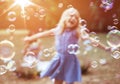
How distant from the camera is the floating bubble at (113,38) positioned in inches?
137

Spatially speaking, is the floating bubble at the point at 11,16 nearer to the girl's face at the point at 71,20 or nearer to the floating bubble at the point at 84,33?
the girl's face at the point at 71,20

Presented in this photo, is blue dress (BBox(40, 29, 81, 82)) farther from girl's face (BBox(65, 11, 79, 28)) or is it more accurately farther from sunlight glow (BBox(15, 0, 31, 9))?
sunlight glow (BBox(15, 0, 31, 9))

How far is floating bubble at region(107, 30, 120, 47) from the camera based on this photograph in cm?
349

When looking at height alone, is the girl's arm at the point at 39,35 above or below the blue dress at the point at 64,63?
above

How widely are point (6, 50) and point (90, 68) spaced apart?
62cm

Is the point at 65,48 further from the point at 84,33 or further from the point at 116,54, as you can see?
the point at 116,54

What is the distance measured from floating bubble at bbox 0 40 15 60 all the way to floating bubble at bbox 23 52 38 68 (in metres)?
0.10

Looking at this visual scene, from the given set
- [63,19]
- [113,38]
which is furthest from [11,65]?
[113,38]

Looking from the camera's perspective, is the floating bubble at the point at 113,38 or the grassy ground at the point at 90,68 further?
the floating bubble at the point at 113,38

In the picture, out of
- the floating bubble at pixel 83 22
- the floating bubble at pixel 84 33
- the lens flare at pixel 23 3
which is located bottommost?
the floating bubble at pixel 84 33

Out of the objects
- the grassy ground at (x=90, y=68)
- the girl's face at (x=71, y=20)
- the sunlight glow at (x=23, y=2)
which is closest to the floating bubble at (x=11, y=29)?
the grassy ground at (x=90, y=68)

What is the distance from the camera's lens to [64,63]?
340 centimetres

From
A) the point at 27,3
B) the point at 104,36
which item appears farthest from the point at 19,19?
the point at 104,36

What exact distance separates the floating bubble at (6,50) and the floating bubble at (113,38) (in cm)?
71
